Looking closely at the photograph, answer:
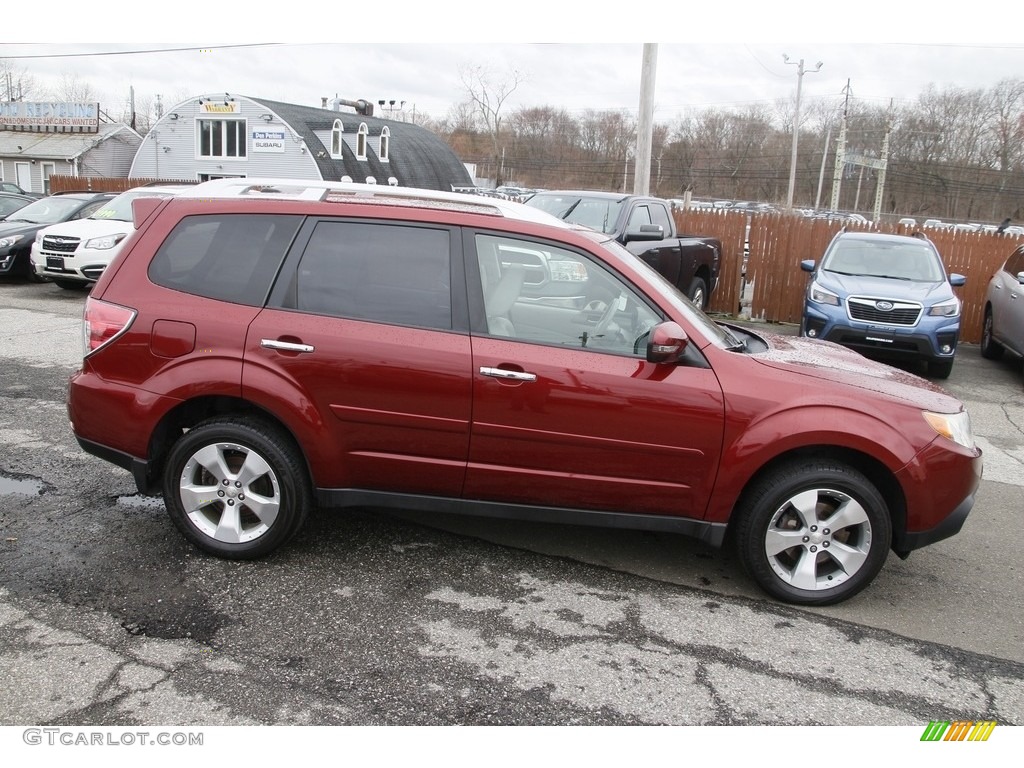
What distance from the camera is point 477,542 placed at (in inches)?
176

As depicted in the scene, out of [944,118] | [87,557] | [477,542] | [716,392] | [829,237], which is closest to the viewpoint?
[716,392]

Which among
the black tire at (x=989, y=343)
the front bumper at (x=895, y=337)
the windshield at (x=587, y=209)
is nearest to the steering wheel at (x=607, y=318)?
the front bumper at (x=895, y=337)

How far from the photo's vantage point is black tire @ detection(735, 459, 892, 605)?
12.5ft

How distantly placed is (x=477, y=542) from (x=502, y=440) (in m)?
0.87

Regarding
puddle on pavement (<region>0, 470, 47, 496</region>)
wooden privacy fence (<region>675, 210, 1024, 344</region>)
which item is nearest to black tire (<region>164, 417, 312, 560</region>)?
puddle on pavement (<region>0, 470, 47, 496</region>)

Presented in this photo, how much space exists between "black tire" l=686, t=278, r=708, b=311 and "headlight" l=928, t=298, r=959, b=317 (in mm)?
3380

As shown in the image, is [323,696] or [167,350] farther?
[167,350]

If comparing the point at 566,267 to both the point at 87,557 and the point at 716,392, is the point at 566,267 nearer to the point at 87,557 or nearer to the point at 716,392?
the point at 716,392

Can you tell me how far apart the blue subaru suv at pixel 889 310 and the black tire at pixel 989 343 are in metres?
1.57

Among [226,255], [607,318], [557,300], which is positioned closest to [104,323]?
[226,255]

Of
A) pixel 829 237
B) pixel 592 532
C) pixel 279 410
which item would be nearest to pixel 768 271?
A: pixel 829 237

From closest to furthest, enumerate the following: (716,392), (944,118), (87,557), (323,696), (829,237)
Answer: (323,696) → (716,392) → (87,557) → (829,237) → (944,118)

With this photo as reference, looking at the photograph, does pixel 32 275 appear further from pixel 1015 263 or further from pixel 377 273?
pixel 1015 263

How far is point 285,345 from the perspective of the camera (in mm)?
3875
